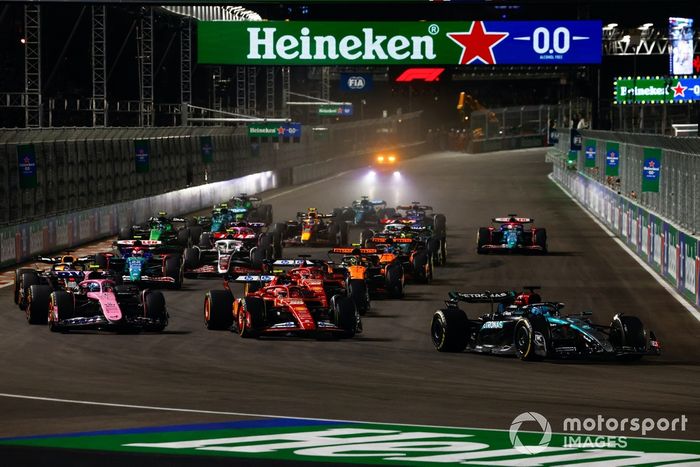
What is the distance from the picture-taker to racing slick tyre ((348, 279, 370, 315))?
25844 mm

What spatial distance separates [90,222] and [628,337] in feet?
91.9

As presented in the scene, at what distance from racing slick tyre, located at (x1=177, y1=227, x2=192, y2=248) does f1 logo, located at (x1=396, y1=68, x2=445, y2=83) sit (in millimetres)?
62328

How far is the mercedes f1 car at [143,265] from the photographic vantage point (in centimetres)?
2970

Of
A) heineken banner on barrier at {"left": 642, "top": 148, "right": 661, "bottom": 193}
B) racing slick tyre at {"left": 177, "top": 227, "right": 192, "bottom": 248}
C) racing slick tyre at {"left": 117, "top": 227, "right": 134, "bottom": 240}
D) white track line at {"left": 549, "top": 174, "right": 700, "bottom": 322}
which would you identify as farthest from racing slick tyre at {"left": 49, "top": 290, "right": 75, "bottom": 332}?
heineken banner on barrier at {"left": 642, "top": 148, "right": 661, "bottom": 193}

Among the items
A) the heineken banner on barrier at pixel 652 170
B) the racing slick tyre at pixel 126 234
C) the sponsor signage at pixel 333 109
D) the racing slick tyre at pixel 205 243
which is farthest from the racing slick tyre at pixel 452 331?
the sponsor signage at pixel 333 109

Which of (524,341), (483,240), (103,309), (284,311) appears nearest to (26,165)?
(483,240)

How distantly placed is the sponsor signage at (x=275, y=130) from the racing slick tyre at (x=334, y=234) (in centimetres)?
3183

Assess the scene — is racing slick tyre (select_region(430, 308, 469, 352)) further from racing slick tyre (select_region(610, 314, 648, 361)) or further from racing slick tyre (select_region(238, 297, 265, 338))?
racing slick tyre (select_region(238, 297, 265, 338))

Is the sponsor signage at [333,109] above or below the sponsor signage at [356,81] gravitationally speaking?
below

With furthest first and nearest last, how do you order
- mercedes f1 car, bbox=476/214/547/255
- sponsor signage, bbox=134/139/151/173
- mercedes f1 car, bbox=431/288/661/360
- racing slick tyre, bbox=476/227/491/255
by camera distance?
sponsor signage, bbox=134/139/151/173 → racing slick tyre, bbox=476/227/491/255 → mercedes f1 car, bbox=476/214/547/255 → mercedes f1 car, bbox=431/288/661/360

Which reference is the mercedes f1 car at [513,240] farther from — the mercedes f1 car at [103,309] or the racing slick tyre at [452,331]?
the racing slick tyre at [452,331]

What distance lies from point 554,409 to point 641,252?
2417cm

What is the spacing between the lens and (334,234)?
42.3 meters

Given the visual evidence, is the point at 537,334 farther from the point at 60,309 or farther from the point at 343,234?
the point at 343,234
